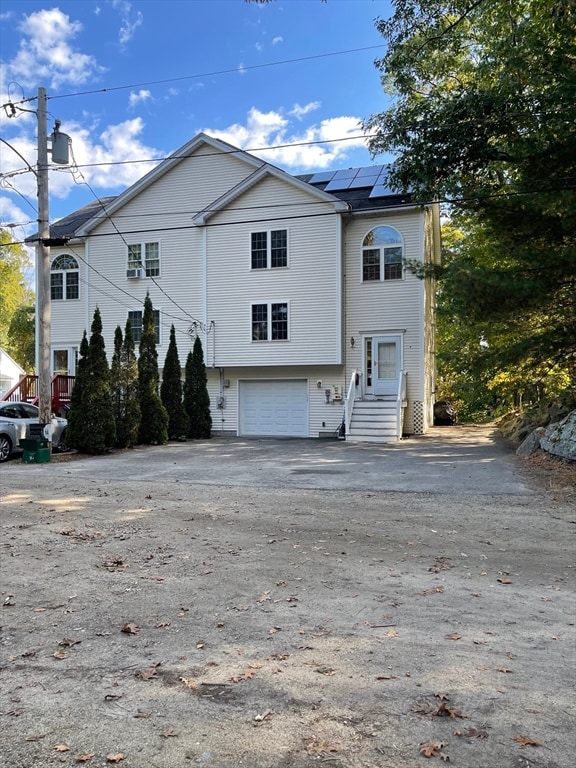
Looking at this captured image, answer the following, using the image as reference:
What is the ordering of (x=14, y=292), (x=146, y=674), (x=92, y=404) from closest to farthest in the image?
1. (x=146, y=674)
2. (x=92, y=404)
3. (x=14, y=292)

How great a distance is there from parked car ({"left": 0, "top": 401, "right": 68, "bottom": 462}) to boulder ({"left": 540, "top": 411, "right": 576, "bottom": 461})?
11686 millimetres

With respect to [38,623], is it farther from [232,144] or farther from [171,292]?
[232,144]

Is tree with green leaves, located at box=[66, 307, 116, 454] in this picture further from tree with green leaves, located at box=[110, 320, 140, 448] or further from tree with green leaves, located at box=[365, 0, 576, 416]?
tree with green leaves, located at box=[365, 0, 576, 416]

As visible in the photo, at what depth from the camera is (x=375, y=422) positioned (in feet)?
59.1

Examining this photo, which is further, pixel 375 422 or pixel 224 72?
pixel 375 422

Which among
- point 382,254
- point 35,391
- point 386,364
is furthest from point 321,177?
point 35,391

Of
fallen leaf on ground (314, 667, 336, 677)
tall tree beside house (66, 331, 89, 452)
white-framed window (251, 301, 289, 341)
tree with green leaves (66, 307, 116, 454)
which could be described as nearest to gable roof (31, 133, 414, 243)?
white-framed window (251, 301, 289, 341)

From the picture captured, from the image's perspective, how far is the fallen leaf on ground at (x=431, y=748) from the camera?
239cm

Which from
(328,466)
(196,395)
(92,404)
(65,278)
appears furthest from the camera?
(65,278)

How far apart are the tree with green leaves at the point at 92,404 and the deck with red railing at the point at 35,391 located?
317 cm

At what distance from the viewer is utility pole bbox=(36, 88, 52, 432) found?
45.0 ft

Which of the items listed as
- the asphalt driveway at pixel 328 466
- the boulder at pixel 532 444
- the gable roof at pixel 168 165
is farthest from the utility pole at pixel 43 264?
the boulder at pixel 532 444

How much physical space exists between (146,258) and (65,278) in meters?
3.75

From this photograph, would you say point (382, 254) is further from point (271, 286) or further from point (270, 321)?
point (270, 321)
